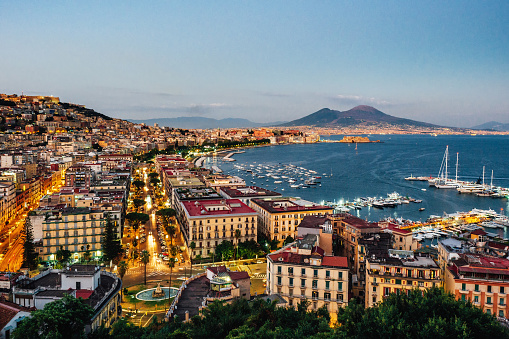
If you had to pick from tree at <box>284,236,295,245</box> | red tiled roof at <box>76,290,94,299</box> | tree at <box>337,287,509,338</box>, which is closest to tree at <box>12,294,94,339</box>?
red tiled roof at <box>76,290,94,299</box>

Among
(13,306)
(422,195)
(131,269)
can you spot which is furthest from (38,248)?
(422,195)

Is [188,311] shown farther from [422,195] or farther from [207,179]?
[422,195]

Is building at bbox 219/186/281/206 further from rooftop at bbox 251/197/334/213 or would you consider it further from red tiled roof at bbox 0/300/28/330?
red tiled roof at bbox 0/300/28/330

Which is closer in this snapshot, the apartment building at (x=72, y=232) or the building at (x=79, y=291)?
the building at (x=79, y=291)

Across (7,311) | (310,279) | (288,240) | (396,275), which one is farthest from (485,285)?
(7,311)

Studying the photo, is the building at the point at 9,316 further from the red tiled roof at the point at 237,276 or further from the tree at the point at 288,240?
the tree at the point at 288,240

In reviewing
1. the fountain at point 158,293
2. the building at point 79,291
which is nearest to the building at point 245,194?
the fountain at point 158,293

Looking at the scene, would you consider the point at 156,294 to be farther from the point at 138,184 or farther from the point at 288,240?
the point at 138,184
